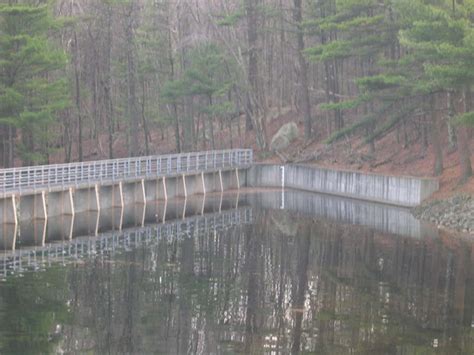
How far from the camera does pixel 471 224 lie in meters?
33.3

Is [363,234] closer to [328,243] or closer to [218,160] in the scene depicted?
[328,243]

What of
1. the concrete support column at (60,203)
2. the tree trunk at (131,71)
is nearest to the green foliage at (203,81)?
the tree trunk at (131,71)

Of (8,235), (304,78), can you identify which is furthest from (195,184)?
(8,235)

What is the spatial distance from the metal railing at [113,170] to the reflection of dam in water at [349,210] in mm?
4079

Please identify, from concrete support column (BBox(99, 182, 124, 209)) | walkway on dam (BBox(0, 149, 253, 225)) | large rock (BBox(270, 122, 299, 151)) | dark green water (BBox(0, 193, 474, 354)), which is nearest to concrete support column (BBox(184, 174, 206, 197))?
walkway on dam (BBox(0, 149, 253, 225))

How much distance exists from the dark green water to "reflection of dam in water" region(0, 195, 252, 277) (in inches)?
10.3

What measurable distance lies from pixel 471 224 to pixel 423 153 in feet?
41.3

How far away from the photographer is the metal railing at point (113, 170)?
116 ft

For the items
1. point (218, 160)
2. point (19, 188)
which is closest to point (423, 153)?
point (218, 160)

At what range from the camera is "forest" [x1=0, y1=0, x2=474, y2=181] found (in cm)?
3822

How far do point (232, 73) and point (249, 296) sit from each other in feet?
118

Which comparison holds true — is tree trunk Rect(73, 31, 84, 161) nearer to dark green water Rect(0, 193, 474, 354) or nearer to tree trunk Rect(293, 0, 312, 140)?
tree trunk Rect(293, 0, 312, 140)

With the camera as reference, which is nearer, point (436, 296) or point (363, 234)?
point (436, 296)

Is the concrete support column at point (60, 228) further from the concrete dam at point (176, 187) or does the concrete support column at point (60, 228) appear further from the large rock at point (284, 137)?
the large rock at point (284, 137)
